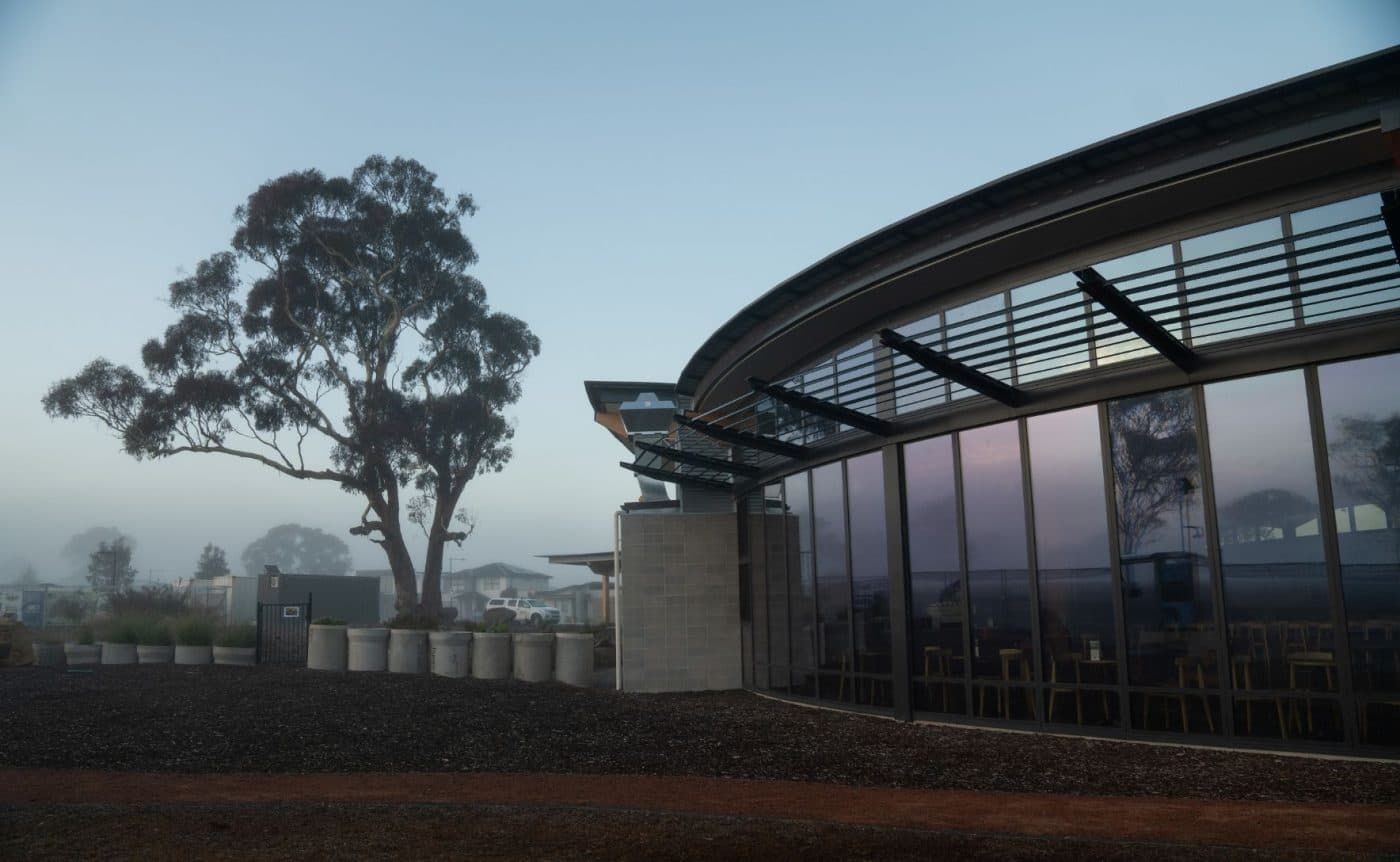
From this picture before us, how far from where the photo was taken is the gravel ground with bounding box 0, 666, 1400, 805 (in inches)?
342

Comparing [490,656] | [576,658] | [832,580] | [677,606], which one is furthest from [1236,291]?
[490,656]

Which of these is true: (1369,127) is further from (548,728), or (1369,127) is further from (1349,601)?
(548,728)

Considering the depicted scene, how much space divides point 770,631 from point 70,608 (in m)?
34.9

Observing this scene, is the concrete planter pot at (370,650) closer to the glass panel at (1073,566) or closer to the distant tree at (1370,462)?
the glass panel at (1073,566)

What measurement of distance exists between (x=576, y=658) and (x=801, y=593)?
5.43m

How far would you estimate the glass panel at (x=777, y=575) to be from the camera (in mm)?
15633

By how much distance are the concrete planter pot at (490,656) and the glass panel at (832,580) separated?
698 cm

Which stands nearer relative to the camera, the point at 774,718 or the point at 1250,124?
the point at 1250,124

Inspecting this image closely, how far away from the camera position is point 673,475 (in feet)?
56.1

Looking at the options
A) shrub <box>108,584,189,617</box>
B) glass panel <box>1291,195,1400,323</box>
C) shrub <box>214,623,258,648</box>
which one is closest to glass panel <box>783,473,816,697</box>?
glass panel <box>1291,195,1400,323</box>

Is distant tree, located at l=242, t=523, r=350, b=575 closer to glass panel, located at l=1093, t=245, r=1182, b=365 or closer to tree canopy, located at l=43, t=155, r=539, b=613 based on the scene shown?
tree canopy, located at l=43, t=155, r=539, b=613

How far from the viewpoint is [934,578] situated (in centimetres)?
1223

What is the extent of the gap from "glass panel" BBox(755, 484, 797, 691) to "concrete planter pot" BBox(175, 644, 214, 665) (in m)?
12.5

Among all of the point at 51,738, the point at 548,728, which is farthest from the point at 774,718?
the point at 51,738
